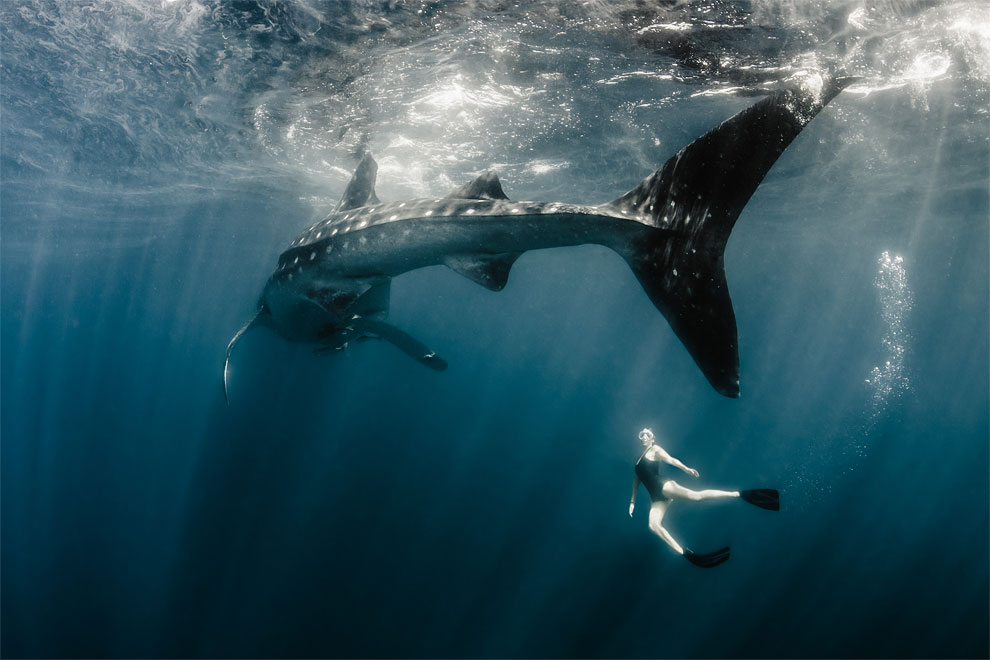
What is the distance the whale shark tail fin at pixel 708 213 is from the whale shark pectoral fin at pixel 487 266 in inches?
43.5

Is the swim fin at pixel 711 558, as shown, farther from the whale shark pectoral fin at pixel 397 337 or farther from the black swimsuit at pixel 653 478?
the whale shark pectoral fin at pixel 397 337

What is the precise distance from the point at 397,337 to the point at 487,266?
14.9 feet

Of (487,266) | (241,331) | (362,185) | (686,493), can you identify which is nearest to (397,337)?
(362,185)

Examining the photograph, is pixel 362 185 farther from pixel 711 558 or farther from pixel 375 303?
pixel 711 558

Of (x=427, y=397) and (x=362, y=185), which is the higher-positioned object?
(x=362, y=185)

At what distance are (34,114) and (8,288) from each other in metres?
64.0

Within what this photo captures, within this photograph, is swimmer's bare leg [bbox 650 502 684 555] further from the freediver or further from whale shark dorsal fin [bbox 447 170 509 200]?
whale shark dorsal fin [bbox 447 170 509 200]

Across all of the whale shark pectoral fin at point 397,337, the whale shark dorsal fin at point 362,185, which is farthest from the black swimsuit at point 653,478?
the whale shark dorsal fin at point 362,185

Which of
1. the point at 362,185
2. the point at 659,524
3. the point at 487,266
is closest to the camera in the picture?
the point at 487,266

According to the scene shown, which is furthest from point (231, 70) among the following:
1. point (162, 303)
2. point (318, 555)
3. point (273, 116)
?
point (162, 303)

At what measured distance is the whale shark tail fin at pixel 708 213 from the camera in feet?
11.0

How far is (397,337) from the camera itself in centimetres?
872

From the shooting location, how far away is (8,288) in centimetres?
5947

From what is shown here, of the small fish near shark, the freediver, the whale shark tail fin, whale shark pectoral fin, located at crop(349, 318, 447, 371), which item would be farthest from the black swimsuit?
the whale shark tail fin
